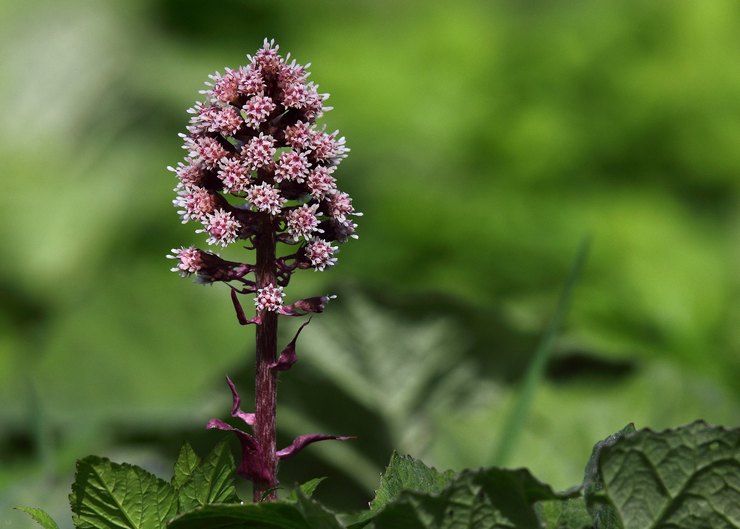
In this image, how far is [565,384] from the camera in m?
2.91

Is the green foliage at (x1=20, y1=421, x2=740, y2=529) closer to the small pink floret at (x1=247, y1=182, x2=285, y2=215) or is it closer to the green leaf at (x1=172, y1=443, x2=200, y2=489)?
the green leaf at (x1=172, y1=443, x2=200, y2=489)

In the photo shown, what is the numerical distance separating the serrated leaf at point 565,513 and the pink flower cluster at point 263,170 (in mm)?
321

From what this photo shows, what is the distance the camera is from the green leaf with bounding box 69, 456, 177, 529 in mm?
1147

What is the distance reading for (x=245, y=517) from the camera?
1.10m

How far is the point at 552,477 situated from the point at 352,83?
382 cm

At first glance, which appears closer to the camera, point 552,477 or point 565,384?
point 552,477

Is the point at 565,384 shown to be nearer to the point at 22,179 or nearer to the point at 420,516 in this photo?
the point at 420,516

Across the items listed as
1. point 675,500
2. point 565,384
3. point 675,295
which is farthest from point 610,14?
point 675,500

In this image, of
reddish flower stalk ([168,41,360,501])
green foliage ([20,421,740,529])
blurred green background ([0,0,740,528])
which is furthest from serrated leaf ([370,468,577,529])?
blurred green background ([0,0,740,528])

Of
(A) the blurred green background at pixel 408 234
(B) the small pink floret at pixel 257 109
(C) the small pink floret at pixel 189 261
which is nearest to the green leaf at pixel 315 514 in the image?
(C) the small pink floret at pixel 189 261

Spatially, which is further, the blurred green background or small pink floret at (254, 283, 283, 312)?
the blurred green background

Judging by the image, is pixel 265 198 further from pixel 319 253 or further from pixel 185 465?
pixel 185 465

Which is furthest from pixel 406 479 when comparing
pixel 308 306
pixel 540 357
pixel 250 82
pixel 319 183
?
pixel 540 357

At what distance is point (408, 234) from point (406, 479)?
3.89 m
